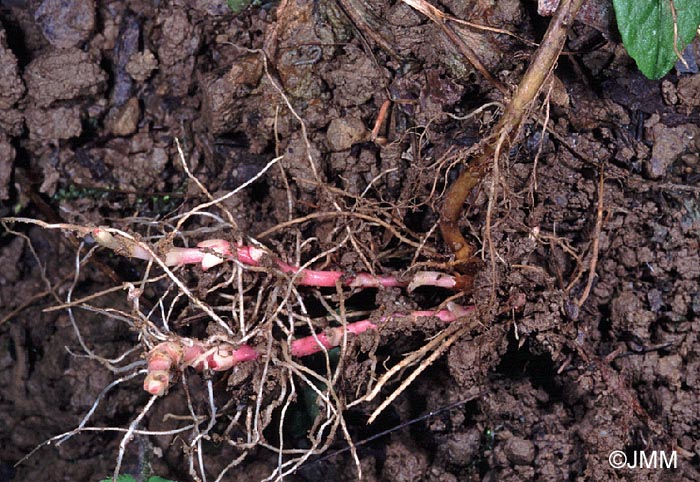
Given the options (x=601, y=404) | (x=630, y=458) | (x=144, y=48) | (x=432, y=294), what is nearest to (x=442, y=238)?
(x=432, y=294)

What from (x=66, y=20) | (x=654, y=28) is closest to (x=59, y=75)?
(x=66, y=20)

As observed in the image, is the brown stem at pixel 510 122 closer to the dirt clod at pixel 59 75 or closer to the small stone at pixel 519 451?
the small stone at pixel 519 451

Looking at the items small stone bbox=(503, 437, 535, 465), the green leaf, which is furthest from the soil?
the green leaf

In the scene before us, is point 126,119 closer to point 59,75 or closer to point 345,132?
point 59,75

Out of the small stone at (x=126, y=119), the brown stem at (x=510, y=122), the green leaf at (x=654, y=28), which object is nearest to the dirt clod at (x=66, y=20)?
the small stone at (x=126, y=119)

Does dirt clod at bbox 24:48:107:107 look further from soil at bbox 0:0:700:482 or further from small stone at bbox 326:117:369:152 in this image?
small stone at bbox 326:117:369:152

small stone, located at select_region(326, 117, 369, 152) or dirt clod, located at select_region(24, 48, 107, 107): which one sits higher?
dirt clod, located at select_region(24, 48, 107, 107)

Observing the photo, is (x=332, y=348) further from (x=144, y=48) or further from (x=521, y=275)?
(x=144, y=48)
